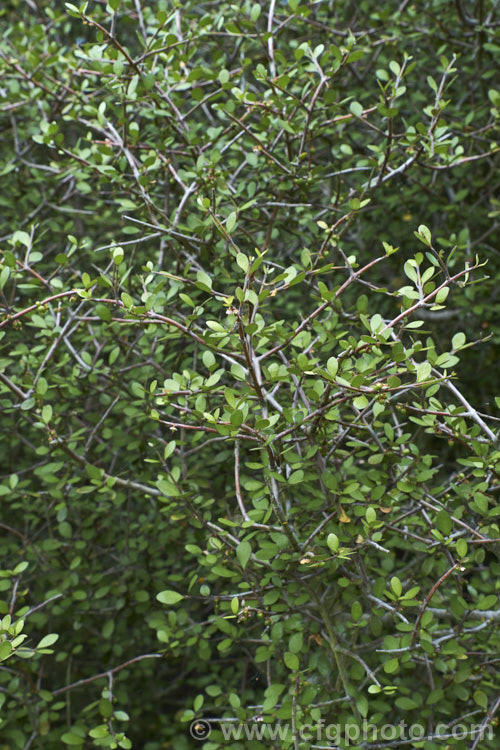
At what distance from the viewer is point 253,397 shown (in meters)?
1.71

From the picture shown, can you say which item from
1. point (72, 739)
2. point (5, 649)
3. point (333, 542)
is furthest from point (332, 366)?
point (72, 739)

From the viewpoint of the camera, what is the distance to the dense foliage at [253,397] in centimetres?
172

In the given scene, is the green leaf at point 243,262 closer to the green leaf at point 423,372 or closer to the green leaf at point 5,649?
the green leaf at point 423,372

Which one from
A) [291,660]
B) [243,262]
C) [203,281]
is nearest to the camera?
[243,262]

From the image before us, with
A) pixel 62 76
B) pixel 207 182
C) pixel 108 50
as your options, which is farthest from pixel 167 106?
pixel 62 76

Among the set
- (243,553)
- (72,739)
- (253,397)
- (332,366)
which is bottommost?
(72,739)

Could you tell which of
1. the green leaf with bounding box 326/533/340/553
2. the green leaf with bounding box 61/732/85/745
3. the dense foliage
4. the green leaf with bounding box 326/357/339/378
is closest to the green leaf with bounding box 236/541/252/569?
the dense foliage

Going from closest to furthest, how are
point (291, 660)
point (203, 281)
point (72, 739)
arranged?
1. point (203, 281)
2. point (291, 660)
3. point (72, 739)

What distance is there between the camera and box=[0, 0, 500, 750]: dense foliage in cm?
→ 172

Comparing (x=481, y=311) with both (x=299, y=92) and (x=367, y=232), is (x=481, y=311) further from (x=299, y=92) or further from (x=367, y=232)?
(x=299, y=92)

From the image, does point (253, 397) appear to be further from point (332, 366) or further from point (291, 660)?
point (291, 660)

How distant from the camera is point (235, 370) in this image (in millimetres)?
1683

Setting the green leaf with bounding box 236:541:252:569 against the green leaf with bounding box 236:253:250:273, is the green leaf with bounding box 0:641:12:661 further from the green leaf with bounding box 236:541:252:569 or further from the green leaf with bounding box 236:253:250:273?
the green leaf with bounding box 236:253:250:273

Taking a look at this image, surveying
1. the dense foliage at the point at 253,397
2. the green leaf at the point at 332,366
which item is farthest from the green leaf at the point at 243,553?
the green leaf at the point at 332,366
